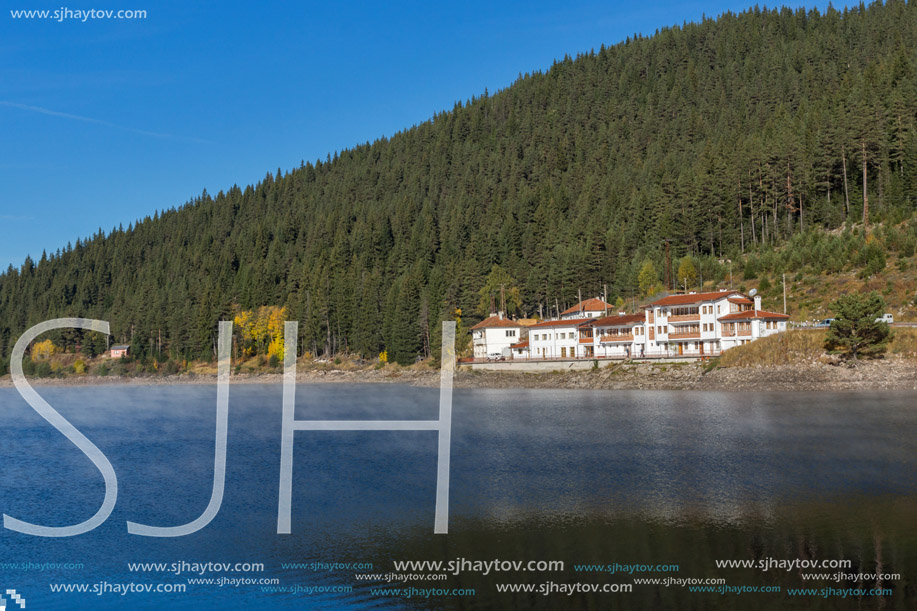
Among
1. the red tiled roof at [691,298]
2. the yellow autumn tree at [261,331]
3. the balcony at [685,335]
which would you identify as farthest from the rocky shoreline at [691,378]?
the yellow autumn tree at [261,331]

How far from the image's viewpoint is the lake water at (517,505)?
1647 centimetres

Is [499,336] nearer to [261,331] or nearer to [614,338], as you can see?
[614,338]

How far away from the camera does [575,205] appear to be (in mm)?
127000

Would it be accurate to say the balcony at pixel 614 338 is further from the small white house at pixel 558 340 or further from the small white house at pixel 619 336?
the small white house at pixel 558 340

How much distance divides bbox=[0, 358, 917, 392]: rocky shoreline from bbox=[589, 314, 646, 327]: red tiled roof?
7150mm

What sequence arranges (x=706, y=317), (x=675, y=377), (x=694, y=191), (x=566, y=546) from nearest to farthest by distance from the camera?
(x=566, y=546), (x=675, y=377), (x=706, y=317), (x=694, y=191)

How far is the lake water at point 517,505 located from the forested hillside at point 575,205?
5205 cm

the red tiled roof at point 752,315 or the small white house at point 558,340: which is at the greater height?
the red tiled roof at point 752,315

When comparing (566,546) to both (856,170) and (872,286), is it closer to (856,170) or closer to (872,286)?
(872,286)

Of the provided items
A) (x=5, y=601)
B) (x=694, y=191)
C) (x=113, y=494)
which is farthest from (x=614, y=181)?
(x=5, y=601)

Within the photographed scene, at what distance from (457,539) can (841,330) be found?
4774cm

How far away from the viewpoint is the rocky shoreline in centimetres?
5325

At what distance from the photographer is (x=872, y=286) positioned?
66375mm

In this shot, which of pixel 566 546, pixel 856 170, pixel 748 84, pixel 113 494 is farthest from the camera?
pixel 748 84
